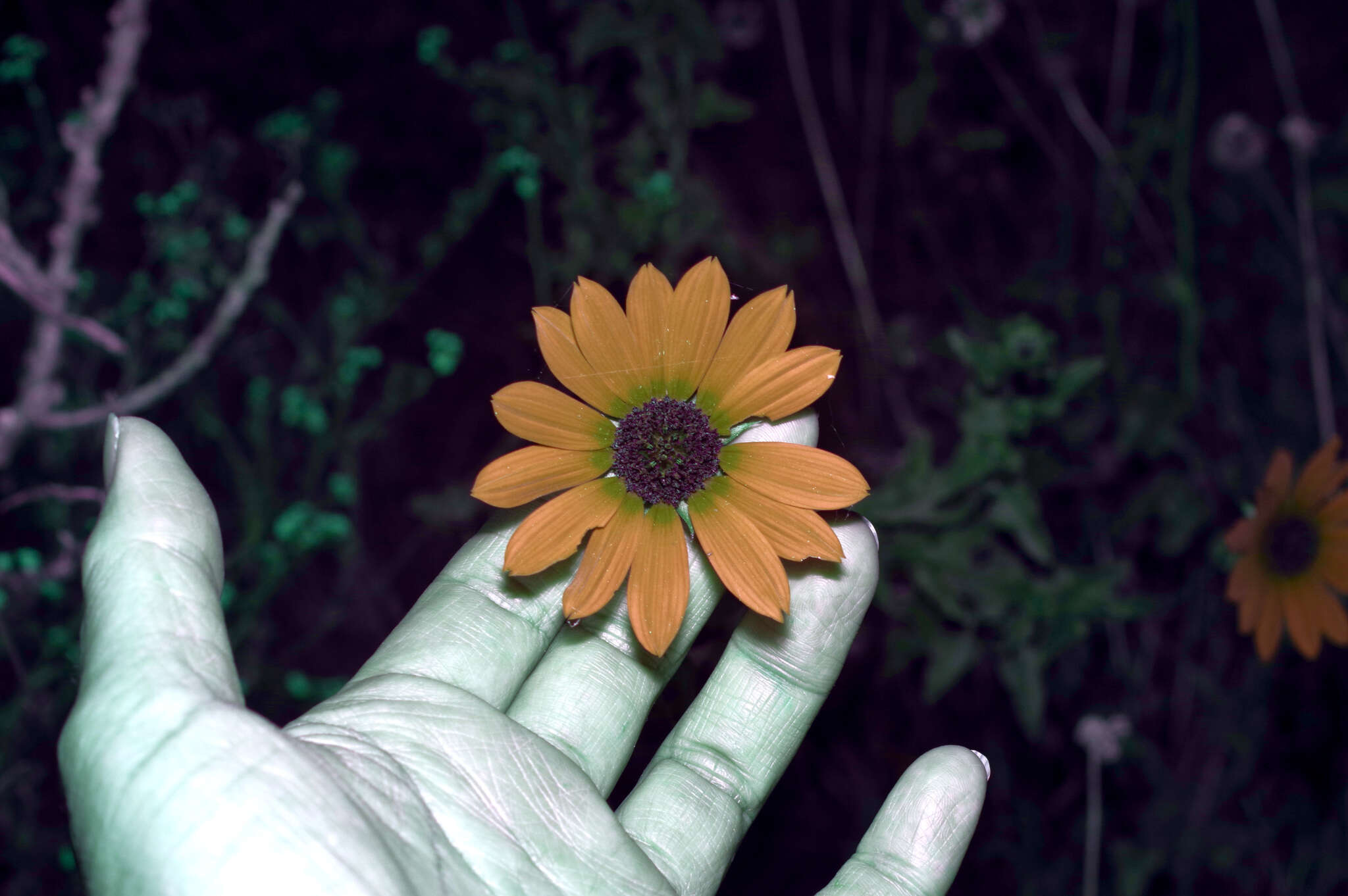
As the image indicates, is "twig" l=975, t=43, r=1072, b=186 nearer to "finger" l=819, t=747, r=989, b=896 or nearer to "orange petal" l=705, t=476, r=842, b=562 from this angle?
"orange petal" l=705, t=476, r=842, b=562

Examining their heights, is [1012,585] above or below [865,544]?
above

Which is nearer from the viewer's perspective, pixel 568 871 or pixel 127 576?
pixel 127 576

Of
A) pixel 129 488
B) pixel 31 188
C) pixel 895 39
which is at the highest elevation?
pixel 895 39

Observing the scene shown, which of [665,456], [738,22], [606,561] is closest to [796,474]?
[665,456]

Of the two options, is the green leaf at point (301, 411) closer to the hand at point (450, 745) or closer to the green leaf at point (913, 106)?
the hand at point (450, 745)

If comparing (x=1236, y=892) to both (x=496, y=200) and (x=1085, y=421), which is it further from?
(x=496, y=200)

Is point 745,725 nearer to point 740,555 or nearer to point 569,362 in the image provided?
point 740,555

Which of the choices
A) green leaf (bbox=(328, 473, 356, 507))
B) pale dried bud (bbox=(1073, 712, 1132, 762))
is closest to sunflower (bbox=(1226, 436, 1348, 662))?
pale dried bud (bbox=(1073, 712, 1132, 762))

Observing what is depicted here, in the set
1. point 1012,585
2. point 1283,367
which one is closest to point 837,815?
point 1012,585
